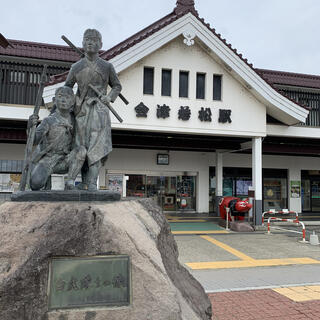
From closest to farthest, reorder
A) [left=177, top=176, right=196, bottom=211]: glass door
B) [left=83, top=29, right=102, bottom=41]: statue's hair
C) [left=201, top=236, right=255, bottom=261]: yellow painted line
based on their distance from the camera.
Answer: [left=83, top=29, right=102, bottom=41]: statue's hair < [left=201, top=236, right=255, bottom=261]: yellow painted line < [left=177, top=176, right=196, bottom=211]: glass door

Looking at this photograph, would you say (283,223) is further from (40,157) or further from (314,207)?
(40,157)

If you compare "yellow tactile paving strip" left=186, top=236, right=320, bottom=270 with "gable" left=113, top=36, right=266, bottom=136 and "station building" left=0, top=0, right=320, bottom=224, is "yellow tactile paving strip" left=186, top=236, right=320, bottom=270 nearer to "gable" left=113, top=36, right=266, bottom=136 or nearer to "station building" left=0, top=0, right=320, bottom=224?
"station building" left=0, top=0, right=320, bottom=224

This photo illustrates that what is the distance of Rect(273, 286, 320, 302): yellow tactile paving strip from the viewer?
15.6 feet

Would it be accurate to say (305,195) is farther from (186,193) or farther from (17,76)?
(17,76)

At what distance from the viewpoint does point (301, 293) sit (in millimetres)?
4988

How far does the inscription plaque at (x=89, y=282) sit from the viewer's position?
2.79 meters

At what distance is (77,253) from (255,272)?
4.67 meters

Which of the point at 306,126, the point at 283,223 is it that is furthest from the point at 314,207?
the point at 306,126

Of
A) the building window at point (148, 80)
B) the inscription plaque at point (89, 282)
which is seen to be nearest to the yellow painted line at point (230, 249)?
the inscription plaque at point (89, 282)

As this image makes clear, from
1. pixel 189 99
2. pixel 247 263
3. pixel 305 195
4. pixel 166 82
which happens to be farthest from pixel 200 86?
pixel 305 195

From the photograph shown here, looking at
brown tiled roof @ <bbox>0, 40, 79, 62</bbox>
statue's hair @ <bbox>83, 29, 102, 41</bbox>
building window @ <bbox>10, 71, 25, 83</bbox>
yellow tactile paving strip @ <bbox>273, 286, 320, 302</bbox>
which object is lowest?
yellow tactile paving strip @ <bbox>273, 286, 320, 302</bbox>

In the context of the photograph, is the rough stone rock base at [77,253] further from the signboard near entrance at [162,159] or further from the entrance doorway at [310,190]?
the entrance doorway at [310,190]

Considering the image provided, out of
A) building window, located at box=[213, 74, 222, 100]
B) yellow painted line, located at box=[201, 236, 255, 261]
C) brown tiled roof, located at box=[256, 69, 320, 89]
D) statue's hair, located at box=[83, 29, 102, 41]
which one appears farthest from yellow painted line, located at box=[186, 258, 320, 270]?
brown tiled roof, located at box=[256, 69, 320, 89]

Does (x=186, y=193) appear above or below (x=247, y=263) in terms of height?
above
